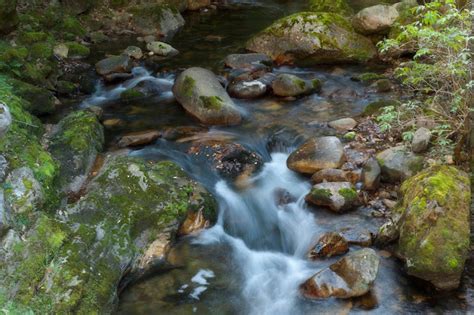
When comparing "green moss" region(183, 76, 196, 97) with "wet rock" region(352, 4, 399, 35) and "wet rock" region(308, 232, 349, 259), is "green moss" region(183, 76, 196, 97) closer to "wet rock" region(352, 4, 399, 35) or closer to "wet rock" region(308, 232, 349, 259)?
"wet rock" region(308, 232, 349, 259)

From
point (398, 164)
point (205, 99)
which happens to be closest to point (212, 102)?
point (205, 99)

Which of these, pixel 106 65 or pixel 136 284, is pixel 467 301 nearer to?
pixel 136 284

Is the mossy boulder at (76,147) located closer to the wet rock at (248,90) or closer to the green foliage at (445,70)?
the wet rock at (248,90)

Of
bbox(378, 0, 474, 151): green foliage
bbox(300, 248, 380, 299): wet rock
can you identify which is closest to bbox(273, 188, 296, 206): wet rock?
bbox(378, 0, 474, 151): green foliage

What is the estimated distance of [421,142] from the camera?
670 cm

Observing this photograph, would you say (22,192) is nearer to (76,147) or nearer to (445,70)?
(76,147)

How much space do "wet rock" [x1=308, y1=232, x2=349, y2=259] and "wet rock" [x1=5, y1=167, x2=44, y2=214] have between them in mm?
3154

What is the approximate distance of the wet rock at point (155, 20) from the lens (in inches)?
583

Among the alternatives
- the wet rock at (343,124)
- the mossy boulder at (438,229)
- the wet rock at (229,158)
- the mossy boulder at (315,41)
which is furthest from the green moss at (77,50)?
the mossy boulder at (438,229)

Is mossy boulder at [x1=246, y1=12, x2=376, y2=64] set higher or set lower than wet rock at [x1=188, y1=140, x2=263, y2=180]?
higher

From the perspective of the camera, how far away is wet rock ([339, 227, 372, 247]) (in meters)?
5.60

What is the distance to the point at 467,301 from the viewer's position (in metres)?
4.66

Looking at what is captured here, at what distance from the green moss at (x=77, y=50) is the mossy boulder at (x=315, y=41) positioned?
4.53m

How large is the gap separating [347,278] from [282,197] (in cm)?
207
